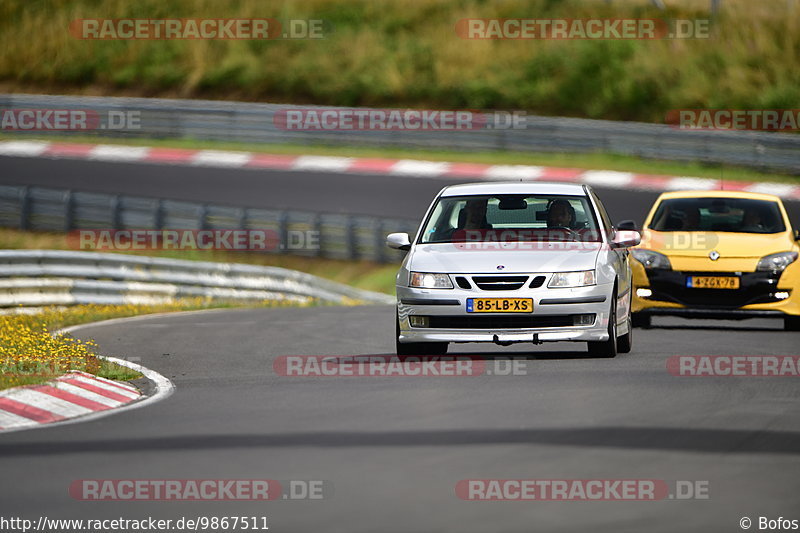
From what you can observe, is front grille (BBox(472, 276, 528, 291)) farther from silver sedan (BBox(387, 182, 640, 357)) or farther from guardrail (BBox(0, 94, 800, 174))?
guardrail (BBox(0, 94, 800, 174))

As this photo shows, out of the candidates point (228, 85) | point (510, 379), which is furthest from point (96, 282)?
point (228, 85)

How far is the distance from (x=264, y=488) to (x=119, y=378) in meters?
5.26

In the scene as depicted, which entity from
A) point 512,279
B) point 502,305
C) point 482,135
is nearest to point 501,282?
point 512,279

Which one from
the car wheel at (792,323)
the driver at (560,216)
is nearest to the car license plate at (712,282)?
the car wheel at (792,323)

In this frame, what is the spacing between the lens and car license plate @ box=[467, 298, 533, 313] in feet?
40.0

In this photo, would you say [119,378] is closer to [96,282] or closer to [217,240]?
[96,282]

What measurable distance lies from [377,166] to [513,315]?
23.6 meters

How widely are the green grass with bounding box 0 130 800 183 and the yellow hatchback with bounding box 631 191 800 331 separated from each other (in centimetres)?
1746

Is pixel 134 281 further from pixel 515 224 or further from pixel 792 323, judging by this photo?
pixel 515 224

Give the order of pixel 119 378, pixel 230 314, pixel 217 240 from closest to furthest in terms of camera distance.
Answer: pixel 119 378
pixel 230 314
pixel 217 240

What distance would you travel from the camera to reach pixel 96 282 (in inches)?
932

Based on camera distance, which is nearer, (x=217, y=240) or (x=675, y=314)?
(x=675, y=314)

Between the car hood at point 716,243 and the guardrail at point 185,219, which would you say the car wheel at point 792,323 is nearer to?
the car hood at point 716,243

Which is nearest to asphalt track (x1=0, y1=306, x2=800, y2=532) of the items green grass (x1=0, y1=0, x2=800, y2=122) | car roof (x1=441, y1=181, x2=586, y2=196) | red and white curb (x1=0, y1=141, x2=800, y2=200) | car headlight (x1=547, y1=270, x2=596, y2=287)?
car headlight (x1=547, y1=270, x2=596, y2=287)
